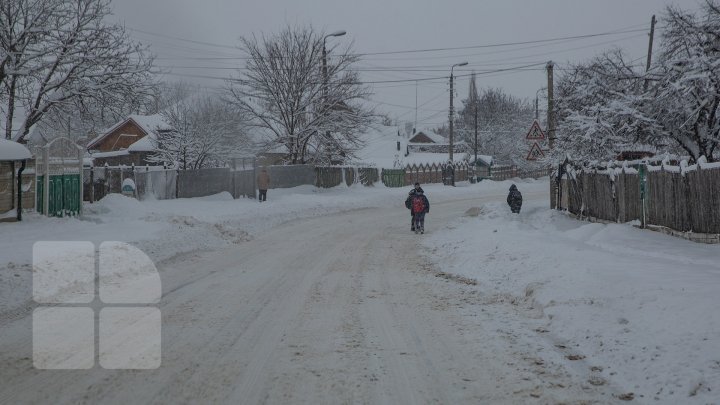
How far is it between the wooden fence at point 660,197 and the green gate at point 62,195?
50.7ft

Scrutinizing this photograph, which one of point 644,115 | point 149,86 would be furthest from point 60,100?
point 644,115

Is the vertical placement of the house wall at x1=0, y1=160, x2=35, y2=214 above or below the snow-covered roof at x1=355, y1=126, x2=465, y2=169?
below

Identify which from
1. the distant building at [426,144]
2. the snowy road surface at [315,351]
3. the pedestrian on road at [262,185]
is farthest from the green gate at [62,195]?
the distant building at [426,144]

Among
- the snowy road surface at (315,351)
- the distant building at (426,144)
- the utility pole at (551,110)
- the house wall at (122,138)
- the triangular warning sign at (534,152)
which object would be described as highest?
the distant building at (426,144)

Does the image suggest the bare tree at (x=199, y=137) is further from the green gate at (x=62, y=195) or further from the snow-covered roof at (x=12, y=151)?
the snow-covered roof at (x=12, y=151)

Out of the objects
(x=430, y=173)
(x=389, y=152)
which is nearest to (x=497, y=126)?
(x=389, y=152)

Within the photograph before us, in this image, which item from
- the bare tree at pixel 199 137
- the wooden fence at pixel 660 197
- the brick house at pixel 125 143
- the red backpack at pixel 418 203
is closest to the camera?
the wooden fence at pixel 660 197

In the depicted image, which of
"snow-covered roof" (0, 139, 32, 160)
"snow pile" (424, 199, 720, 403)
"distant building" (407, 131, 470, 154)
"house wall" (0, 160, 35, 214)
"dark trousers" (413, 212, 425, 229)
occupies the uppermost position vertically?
"distant building" (407, 131, 470, 154)

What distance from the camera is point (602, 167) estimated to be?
64.2ft

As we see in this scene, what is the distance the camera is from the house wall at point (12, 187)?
594 inches

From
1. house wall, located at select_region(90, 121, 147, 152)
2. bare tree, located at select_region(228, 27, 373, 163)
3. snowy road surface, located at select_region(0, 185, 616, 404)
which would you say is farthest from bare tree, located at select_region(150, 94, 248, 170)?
snowy road surface, located at select_region(0, 185, 616, 404)

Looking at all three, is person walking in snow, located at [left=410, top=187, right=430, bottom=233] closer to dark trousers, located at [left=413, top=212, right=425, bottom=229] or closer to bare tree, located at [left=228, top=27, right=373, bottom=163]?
dark trousers, located at [left=413, top=212, right=425, bottom=229]

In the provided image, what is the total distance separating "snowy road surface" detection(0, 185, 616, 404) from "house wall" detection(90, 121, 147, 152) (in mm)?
47648

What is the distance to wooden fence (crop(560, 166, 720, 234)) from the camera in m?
12.4
